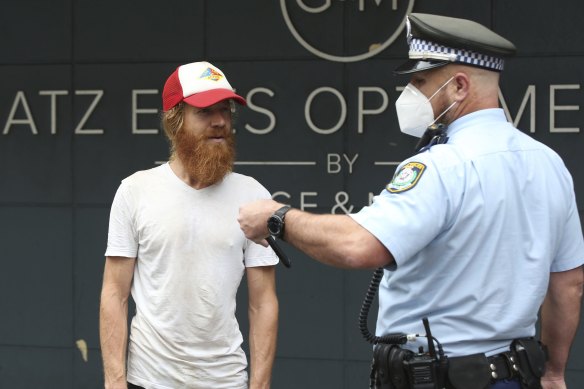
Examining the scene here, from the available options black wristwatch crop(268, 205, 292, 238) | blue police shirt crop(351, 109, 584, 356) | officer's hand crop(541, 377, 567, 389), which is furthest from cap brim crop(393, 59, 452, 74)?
officer's hand crop(541, 377, 567, 389)

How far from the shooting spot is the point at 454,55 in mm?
3107

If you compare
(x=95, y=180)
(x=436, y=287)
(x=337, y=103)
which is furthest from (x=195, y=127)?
(x=95, y=180)

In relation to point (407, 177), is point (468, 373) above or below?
below

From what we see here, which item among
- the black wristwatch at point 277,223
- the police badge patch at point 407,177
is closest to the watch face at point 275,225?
the black wristwatch at point 277,223

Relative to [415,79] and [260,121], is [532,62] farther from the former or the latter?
[415,79]

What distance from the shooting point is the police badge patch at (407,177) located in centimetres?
291

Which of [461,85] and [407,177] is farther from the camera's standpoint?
[461,85]

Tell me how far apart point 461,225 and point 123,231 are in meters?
1.45

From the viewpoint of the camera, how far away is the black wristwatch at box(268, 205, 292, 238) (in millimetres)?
3029

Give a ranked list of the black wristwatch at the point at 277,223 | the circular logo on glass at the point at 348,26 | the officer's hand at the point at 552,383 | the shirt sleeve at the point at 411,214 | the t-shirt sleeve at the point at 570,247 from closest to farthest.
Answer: the shirt sleeve at the point at 411,214, the black wristwatch at the point at 277,223, the t-shirt sleeve at the point at 570,247, the officer's hand at the point at 552,383, the circular logo on glass at the point at 348,26

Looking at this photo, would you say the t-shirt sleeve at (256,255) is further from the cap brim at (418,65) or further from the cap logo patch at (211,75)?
the cap brim at (418,65)

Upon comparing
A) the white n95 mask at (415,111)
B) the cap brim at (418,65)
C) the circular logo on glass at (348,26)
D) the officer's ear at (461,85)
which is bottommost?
the white n95 mask at (415,111)

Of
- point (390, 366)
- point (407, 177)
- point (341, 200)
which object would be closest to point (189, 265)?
point (390, 366)

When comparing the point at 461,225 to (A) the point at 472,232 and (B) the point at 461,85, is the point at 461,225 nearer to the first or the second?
(A) the point at 472,232
